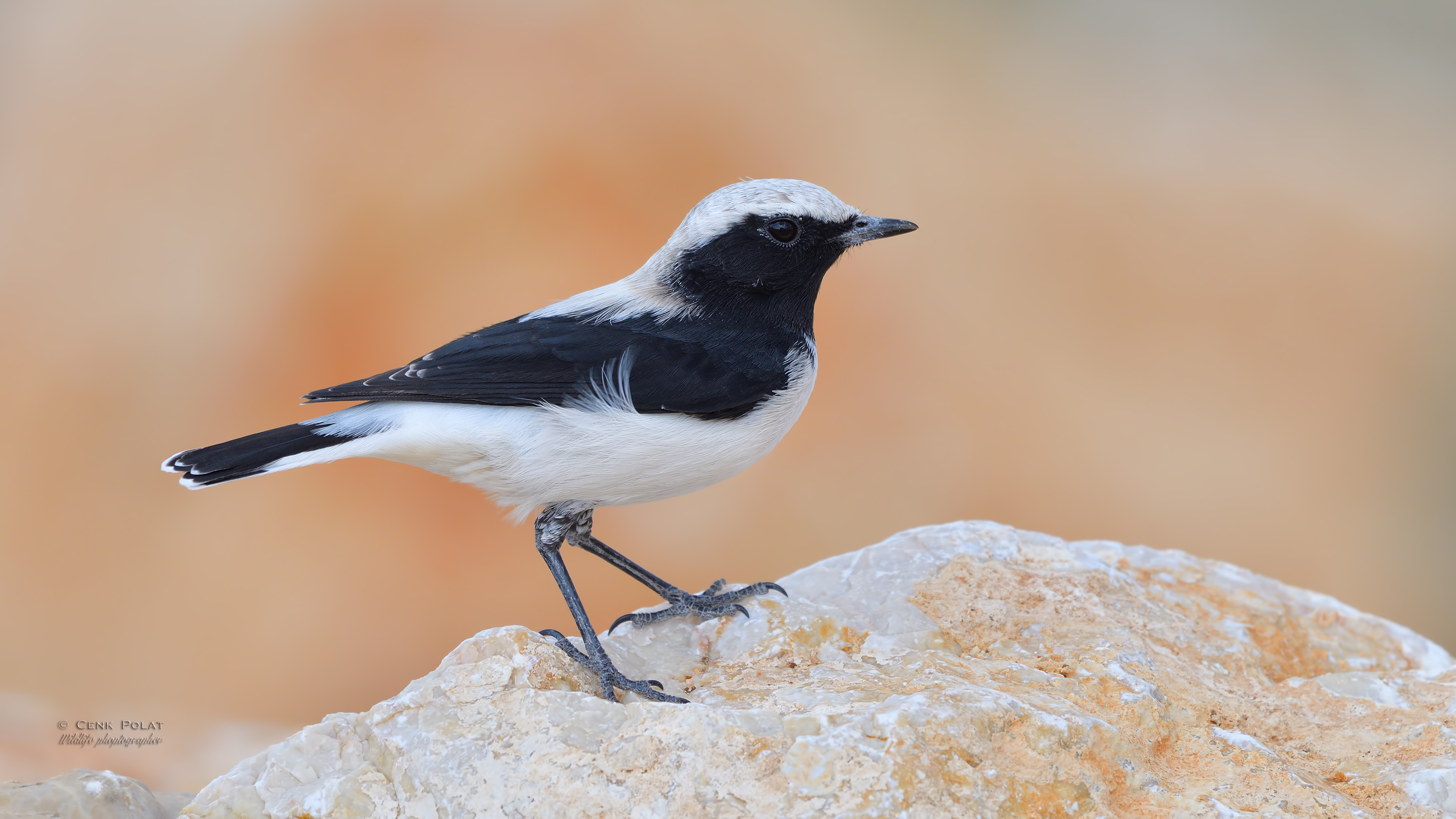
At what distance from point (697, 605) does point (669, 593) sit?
196mm

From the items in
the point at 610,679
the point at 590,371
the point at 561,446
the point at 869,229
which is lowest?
the point at 610,679

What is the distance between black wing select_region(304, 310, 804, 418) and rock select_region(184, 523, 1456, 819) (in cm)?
96

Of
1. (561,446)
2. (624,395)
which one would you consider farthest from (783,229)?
(561,446)

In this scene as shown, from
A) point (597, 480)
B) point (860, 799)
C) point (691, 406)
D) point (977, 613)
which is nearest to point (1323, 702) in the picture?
point (977, 613)

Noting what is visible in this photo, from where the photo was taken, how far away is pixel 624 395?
392 cm

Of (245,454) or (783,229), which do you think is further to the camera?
(783,229)

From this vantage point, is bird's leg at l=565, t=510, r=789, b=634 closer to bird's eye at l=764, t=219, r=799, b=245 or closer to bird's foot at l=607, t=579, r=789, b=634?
bird's foot at l=607, t=579, r=789, b=634

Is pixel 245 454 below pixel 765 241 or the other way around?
below

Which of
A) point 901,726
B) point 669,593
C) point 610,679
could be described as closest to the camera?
point 901,726

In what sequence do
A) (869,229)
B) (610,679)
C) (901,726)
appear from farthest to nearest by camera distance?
1. (869,229)
2. (610,679)
3. (901,726)

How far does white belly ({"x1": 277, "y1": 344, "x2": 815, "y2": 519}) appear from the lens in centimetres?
386

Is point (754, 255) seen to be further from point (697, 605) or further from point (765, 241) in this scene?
point (697, 605)

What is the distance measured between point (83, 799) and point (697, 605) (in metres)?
2.38

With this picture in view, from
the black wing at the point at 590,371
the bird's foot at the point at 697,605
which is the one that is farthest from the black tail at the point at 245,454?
the bird's foot at the point at 697,605
